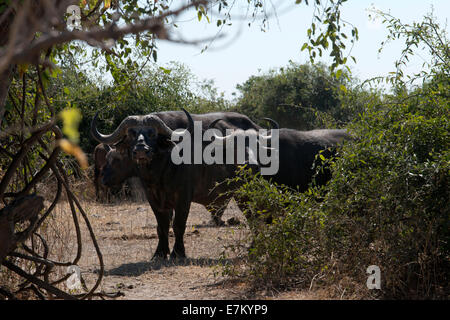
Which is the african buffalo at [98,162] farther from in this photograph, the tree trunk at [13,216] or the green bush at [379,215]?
the tree trunk at [13,216]

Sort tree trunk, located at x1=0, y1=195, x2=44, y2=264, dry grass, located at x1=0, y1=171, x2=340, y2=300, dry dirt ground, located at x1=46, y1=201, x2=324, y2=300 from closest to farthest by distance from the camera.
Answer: tree trunk, located at x1=0, y1=195, x2=44, y2=264 → dry grass, located at x1=0, y1=171, x2=340, y2=300 → dry dirt ground, located at x1=46, y1=201, x2=324, y2=300

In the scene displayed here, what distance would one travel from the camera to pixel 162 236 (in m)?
7.68

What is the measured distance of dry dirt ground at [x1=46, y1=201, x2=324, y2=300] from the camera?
5.46 m

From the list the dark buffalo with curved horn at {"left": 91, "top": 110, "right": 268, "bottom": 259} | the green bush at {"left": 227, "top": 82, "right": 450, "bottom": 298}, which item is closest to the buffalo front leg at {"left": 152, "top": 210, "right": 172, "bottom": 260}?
the dark buffalo with curved horn at {"left": 91, "top": 110, "right": 268, "bottom": 259}

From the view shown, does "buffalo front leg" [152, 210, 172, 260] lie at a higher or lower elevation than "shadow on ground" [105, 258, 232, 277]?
higher

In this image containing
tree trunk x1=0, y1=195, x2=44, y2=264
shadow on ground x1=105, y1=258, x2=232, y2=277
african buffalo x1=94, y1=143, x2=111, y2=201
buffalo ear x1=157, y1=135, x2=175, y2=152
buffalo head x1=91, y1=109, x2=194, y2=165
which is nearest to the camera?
tree trunk x1=0, y1=195, x2=44, y2=264

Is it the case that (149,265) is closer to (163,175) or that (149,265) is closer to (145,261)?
(145,261)

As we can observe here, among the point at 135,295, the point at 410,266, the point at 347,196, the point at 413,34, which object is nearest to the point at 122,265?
the point at 135,295

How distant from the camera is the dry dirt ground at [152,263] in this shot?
5461 mm

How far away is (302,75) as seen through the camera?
71.0 feet

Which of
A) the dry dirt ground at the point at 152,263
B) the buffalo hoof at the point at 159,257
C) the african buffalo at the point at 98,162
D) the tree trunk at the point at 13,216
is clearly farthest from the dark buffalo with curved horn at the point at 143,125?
the tree trunk at the point at 13,216

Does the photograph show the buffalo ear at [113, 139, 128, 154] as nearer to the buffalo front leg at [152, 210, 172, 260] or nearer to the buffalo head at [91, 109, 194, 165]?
the buffalo head at [91, 109, 194, 165]

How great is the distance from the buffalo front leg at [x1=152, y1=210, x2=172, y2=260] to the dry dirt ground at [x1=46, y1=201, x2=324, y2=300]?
20cm

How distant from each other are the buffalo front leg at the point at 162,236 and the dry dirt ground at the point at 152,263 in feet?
0.65
